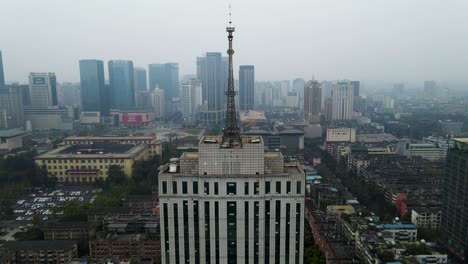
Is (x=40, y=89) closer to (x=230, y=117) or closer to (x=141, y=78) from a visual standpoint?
(x=141, y=78)

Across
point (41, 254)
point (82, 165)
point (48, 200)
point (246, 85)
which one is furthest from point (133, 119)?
point (41, 254)

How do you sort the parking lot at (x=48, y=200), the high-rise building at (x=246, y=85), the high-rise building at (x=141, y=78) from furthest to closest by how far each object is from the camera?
the high-rise building at (x=141, y=78), the high-rise building at (x=246, y=85), the parking lot at (x=48, y=200)

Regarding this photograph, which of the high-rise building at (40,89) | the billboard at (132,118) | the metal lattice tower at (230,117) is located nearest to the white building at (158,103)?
the billboard at (132,118)

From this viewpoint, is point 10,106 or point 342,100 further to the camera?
point 342,100

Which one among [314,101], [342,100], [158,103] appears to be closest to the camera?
[342,100]

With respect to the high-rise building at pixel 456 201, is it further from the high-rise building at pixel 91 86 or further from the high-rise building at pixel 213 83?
the high-rise building at pixel 91 86
